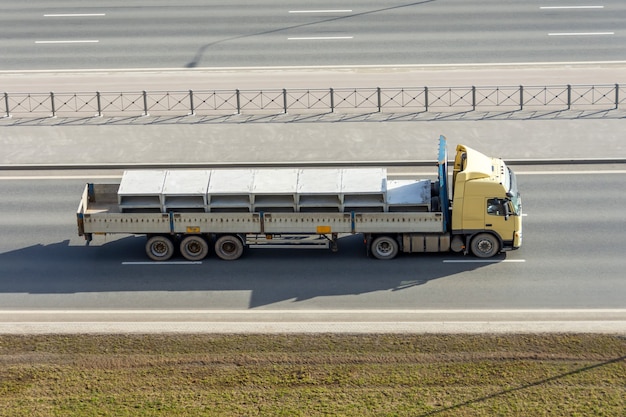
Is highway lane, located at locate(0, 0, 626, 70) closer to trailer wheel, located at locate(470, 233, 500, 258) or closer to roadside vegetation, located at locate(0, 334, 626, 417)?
trailer wheel, located at locate(470, 233, 500, 258)

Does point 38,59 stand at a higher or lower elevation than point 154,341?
higher

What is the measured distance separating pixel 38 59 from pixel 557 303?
2822cm

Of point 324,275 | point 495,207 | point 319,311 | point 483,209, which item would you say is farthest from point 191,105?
point 319,311

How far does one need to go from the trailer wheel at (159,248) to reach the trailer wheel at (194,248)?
35cm

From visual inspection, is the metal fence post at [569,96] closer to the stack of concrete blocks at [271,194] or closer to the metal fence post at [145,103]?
the stack of concrete blocks at [271,194]

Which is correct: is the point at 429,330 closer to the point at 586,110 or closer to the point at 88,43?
Result: the point at 586,110

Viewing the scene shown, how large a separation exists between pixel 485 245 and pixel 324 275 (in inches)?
186

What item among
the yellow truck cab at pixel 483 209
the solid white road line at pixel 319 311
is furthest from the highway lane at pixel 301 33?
the solid white road line at pixel 319 311

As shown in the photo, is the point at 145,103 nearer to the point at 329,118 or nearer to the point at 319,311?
the point at 329,118

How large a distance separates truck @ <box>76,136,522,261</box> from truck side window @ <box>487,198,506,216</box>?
28 mm

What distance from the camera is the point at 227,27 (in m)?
47.9

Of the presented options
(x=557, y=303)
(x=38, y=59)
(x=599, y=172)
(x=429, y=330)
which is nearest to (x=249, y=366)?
(x=429, y=330)

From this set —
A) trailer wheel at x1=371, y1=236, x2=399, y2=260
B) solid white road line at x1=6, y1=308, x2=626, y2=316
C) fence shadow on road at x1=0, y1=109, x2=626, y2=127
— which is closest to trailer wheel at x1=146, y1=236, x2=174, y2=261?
solid white road line at x1=6, y1=308, x2=626, y2=316

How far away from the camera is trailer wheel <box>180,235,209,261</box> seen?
29328 millimetres
